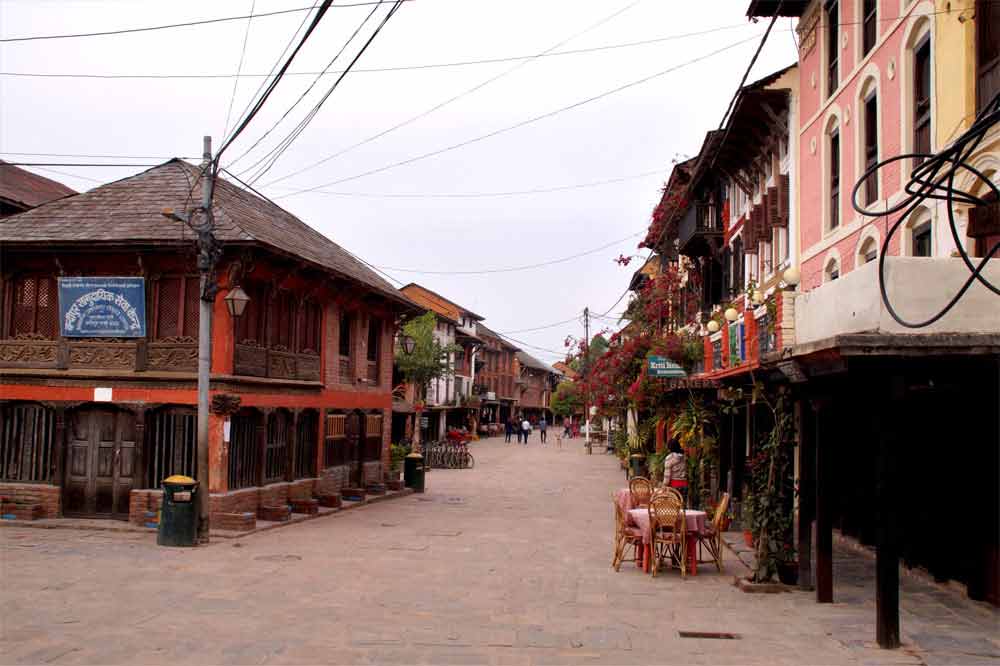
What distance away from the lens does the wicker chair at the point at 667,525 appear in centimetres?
1271

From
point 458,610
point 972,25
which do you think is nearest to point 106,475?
point 458,610

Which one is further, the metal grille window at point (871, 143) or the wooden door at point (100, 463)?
the wooden door at point (100, 463)

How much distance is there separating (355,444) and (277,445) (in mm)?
5304

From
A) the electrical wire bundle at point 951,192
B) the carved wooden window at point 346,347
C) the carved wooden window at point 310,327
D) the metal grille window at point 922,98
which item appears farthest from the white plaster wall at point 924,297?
the carved wooden window at point 346,347

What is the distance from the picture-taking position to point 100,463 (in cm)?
1814

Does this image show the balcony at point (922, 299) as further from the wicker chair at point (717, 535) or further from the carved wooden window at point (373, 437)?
the carved wooden window at point (373, 437)

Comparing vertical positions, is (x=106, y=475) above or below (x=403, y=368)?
below

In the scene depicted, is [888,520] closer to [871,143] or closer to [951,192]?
[951,192]

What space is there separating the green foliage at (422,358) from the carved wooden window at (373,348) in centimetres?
2162

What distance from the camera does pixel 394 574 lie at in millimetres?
12930

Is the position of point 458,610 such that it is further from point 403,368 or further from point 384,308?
point 403,368

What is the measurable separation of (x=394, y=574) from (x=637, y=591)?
3.46 m

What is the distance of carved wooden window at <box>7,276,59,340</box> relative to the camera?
18.6m

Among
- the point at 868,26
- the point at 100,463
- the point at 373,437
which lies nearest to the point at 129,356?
the point at 100,463
